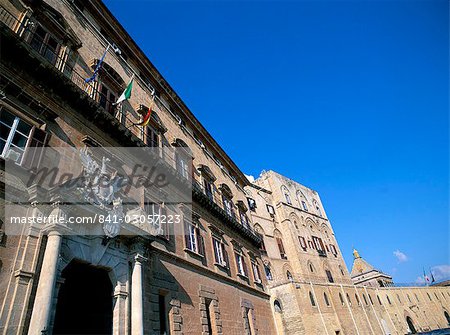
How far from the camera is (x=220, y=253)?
16.0m

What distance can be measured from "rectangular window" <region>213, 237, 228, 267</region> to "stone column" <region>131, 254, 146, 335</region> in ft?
23.7

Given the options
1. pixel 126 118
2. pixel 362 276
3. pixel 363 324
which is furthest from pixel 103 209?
pixel 362 276

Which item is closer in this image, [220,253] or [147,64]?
[220,253]

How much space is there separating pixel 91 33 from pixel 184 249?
10832mm

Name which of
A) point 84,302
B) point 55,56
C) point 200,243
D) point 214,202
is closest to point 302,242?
point 214,202

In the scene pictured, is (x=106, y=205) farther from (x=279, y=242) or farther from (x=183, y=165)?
(x=279, y=242)

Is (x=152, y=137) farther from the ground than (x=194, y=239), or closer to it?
farther from the ground

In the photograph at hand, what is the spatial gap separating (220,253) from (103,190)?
905cm

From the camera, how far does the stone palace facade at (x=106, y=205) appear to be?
662 cm

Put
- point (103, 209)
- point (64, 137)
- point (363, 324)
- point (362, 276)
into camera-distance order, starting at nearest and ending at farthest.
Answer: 1. point (103, 209)
2. point (64, 137)
3. point (363, 324)
4. point (362, 276)

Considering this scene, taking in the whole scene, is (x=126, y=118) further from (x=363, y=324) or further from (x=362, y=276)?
(x=362, y=276)

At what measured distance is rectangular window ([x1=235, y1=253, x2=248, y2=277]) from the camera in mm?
17716

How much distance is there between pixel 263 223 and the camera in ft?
110

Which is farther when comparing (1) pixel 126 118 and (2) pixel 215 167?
(2) pixel 215 167
